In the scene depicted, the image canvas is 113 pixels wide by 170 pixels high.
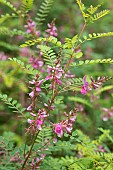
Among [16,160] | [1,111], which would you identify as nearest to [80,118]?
[1,111]

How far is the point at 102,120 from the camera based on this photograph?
9.20 ft

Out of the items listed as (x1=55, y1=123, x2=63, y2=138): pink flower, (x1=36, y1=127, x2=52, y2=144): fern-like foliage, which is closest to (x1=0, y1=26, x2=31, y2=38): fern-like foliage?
(x1=36, y1=127, x2=52, y2=144): fern-like foliage

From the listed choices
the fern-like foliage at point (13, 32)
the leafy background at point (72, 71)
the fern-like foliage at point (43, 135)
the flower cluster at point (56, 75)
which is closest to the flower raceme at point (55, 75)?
the flower cluster at point (56, 75)

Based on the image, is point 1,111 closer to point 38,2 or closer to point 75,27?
point 75,27

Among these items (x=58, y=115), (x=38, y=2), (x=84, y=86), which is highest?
(x=38, y=2)

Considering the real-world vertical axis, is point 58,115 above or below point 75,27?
below

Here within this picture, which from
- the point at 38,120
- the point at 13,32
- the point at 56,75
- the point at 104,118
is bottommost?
the point at 104,118

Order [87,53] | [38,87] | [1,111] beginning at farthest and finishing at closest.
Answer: [87,53] → [1,111] → [38,87]

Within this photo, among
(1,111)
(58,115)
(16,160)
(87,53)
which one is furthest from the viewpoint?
(87,53)

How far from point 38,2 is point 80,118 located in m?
2.48

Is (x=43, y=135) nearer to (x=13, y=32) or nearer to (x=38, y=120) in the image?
(x=38, y=120)

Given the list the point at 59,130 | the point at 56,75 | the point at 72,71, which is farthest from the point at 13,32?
the point at 72,71

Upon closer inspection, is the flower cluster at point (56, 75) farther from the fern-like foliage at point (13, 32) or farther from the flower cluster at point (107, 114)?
the flower cluster at point (107, 114)

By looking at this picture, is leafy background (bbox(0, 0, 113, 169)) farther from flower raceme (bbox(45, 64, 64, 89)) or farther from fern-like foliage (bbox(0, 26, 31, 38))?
flower raceme (bbox(45, 64, 64, 89))
